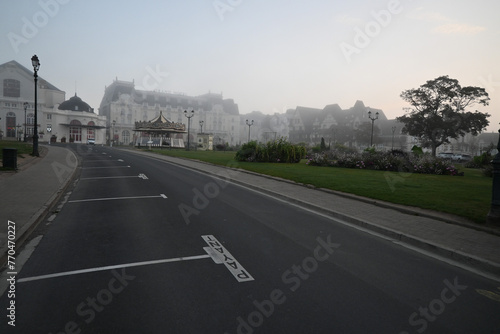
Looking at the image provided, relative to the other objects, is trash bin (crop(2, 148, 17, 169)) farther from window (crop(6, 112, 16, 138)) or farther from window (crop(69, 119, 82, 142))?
window (crop(6, 112, 16, 138))

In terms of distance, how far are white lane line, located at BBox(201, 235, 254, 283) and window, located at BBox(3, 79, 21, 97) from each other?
102 metres

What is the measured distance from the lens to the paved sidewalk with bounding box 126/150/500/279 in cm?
567

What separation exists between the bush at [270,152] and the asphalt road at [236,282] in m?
18.8

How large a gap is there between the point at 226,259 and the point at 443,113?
190ft

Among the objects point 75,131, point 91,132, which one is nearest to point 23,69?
point 75,131

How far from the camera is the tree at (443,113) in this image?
50.5 m

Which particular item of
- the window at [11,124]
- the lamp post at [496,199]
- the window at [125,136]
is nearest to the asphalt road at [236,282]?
the lamp post at [496,199]

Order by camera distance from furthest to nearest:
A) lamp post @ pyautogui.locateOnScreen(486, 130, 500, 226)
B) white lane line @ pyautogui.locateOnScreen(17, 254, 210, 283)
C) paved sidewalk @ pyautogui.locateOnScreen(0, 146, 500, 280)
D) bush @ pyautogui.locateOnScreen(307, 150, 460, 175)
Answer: bush @ pyautogui.locateOnScreen(307, 150, 460, 175)
lamp post @ pyautogui.locateOnScreen(486, 130, 500, 226)
paved sidewalk @ pyautogui.locateOnScreen(0, 146, 500, 280)
white lane line @ pyautogui.locateOnScreen(17, 254, 210, 283)

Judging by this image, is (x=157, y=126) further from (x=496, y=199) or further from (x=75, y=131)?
(x=496, y=199)

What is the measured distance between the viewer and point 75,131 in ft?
280

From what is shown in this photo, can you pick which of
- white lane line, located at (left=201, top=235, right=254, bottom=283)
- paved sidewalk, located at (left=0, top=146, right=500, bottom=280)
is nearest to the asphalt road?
white lane line, located at (left=201, top=235, right=254, bottom=283)

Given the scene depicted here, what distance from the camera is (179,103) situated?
111438mm

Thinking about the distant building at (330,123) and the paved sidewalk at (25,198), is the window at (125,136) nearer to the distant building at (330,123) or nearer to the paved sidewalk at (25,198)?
the distant building at (330,123)

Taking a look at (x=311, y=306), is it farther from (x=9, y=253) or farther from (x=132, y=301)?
(x=9, y=253)
